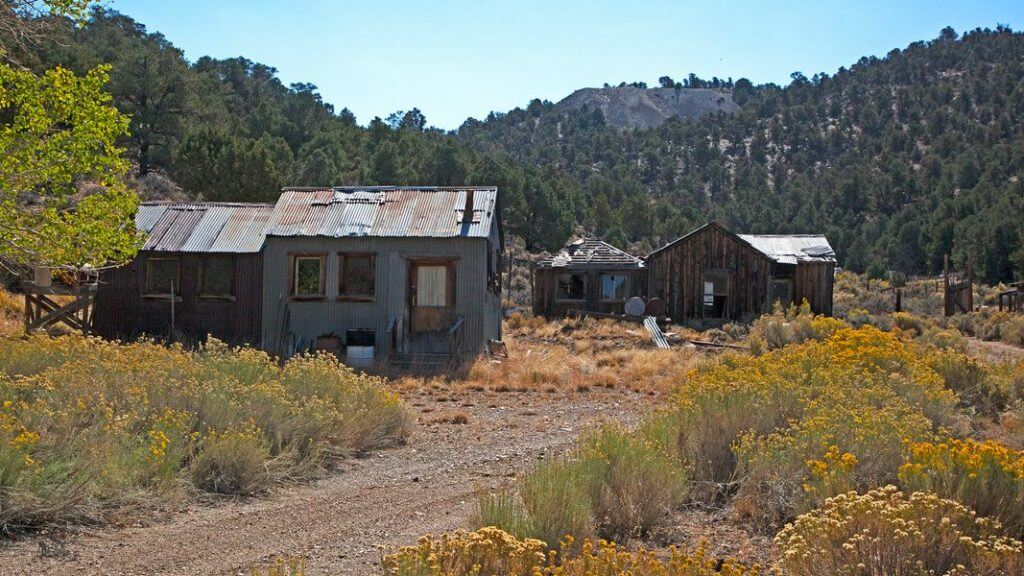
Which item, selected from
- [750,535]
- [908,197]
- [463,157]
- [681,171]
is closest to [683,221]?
[463,157]

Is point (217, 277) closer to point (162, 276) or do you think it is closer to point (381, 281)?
point (162, 276)

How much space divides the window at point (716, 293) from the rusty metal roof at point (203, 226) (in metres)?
16.5

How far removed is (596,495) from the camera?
6.46m

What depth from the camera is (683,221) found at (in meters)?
57.5

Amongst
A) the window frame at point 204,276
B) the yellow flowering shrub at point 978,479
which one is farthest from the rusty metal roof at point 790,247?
the yellow flowering shrub at point 978,479

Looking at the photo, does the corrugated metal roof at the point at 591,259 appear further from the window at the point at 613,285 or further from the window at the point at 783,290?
the window at the point at 783,290

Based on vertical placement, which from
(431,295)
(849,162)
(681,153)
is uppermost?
(681,153)

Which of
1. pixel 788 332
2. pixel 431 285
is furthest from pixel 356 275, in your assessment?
pixel 788 332

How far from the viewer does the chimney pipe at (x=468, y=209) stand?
1975 centimetres

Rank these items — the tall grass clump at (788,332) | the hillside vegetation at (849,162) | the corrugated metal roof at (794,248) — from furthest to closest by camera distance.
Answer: the hillside vegetation at (849,162)
the corrugated metal roof at (794,248)
the tall grass clump at (788,332)

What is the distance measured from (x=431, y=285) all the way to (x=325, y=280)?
2.38 metres

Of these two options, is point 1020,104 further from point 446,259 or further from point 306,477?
point 306,477

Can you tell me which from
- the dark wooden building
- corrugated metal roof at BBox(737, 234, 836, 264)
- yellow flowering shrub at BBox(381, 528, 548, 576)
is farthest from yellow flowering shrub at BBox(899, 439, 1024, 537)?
corrugated metal roof at BBox(737, 234, 836, 264)

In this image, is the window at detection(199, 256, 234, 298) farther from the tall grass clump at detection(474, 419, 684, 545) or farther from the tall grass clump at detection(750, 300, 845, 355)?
the tall grass clump at detection(474, 419, 684, 545)
